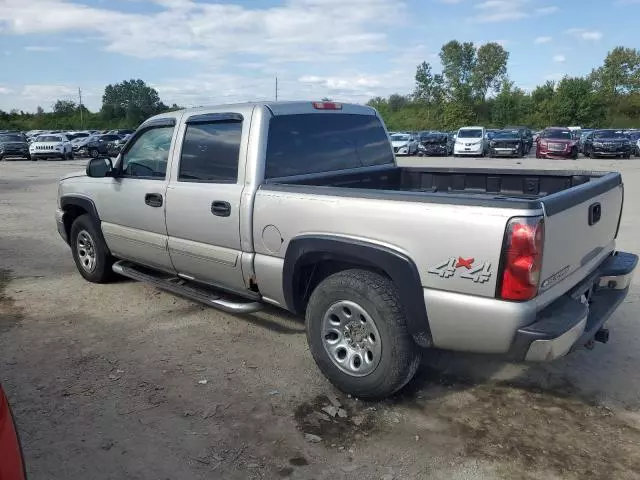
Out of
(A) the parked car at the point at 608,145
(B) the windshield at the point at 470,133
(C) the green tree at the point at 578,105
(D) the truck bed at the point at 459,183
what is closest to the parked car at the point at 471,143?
(B) the windshield at the point at 470,133

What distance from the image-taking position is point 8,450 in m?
1.75

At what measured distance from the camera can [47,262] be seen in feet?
24.3

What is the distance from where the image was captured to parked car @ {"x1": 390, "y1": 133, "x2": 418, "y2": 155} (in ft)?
111

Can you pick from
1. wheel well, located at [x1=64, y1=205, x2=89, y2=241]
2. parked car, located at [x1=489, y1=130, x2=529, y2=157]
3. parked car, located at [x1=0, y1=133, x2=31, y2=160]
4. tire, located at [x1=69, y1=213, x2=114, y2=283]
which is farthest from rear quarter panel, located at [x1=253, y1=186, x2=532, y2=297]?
parked car, located at [x1=0, y1=133, x2=31, y2=160]

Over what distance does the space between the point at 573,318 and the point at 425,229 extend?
94 cm

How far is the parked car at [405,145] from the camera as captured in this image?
33906mm

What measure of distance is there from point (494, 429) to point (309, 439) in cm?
109

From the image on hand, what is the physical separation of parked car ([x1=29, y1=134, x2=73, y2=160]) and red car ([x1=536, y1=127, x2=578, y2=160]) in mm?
26630

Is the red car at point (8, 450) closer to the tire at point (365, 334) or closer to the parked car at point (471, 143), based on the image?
the tire at point (365, 334)

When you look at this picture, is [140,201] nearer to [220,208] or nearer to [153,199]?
[153,199]

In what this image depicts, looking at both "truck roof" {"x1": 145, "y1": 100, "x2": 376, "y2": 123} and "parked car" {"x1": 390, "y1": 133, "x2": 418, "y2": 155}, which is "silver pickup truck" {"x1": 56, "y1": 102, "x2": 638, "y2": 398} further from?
"parked car" {"x1": 390, "y1": 133, "x2": 418, "y2": 155}

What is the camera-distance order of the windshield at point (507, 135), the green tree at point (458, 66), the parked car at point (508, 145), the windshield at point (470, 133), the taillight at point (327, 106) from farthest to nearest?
the green tree at point (458, 66), the windshield at point (470, 133), the windshield at point (507, 135), the parked car at point (508, 145), the taillight at point (327, 106)

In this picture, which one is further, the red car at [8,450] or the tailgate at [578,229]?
the tailgate at [578,229]

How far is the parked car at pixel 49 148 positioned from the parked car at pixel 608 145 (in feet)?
96.5
